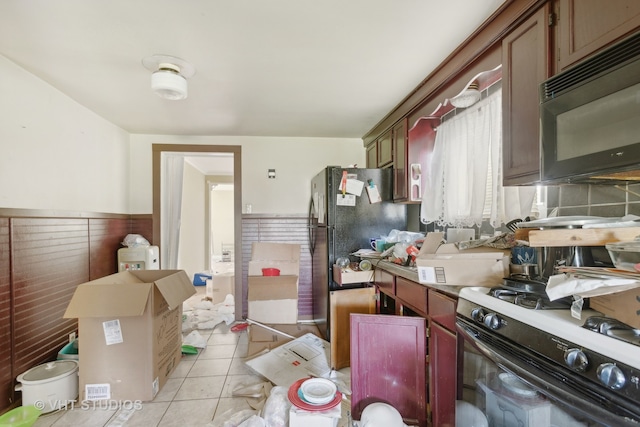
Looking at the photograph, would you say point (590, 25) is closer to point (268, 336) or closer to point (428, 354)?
point (428, 354)

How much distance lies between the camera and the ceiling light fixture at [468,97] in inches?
71.3

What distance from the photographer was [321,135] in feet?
11.7

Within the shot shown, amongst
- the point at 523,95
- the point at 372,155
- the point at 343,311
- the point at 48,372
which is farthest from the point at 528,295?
the point at 48,372

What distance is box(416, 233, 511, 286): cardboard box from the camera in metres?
1.36

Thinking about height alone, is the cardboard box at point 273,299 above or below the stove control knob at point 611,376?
below

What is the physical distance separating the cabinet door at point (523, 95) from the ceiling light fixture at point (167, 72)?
5.95ft

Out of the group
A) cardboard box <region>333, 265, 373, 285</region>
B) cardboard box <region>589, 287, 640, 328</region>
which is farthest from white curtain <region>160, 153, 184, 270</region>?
cardboard box <region>589, 287, 640, 328</region>

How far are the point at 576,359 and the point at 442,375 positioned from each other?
0.84m

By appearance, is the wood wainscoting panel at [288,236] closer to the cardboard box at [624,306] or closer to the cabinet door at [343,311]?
the cabinet door at [343,311]

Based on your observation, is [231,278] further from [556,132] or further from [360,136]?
[556,132]

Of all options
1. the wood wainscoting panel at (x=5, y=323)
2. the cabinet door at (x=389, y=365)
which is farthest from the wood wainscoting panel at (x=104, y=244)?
the cabinet door at (x=389, y=365)

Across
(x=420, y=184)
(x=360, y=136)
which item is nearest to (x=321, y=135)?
(x=360, y=136)

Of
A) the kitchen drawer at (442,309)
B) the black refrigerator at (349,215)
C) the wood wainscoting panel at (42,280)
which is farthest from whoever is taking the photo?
the black refrigerator at (349,215)

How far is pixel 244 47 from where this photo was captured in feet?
5.64
